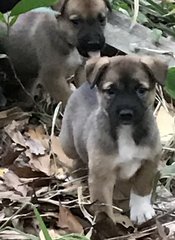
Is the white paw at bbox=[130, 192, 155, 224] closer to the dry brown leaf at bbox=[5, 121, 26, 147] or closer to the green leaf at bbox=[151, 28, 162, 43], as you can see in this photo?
the dry brown leaf at bbox=[5, 121, 26, 147]

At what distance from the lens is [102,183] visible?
3.39m

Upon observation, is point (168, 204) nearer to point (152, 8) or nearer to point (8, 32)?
point (8, 32)

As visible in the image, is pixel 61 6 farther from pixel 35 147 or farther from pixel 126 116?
pixel 126 116

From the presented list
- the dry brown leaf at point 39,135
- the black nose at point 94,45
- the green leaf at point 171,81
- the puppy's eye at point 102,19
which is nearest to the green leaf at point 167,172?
Answer: the green leaf at point 171,81

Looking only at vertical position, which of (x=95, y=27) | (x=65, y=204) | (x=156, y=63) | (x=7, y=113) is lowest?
(x=7, y=113)

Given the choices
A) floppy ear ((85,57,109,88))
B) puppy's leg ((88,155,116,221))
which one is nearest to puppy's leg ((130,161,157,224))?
puppy's leg ((88,155,116,221))

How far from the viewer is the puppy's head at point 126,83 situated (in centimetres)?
321

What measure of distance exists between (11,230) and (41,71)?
1568 millimetres

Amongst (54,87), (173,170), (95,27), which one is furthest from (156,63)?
(54,87)

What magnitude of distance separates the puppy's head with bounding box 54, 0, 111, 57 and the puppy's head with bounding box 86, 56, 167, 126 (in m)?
1.05

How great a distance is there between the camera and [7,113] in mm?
4691

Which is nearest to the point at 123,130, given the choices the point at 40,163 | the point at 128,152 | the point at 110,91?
the point at 128,152

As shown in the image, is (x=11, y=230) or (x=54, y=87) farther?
(x=54, y=87)

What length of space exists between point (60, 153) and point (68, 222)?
0.75m
